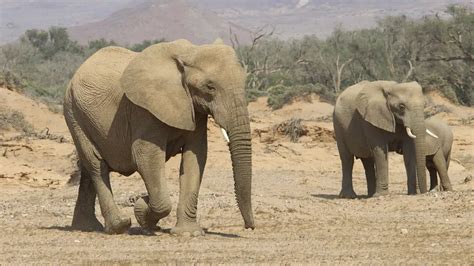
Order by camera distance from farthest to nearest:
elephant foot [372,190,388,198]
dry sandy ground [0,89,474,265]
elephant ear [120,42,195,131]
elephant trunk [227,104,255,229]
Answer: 1. elephant foot [372,190,388,198]
2. elephant ear [120,42,195,131]
3. elephant trunk [227,104,255,229]
4. dry sandy ground [0,89,474,265]

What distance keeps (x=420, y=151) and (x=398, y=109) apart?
1.06 m

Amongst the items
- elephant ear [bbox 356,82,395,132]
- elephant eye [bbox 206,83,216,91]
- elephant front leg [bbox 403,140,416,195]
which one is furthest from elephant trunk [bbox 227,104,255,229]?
elephant ear [bbox 356,82,395,132]

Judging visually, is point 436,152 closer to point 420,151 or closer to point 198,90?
point 420,151

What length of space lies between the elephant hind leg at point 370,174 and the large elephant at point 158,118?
815 centimetres

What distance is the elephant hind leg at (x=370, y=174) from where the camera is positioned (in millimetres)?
19211

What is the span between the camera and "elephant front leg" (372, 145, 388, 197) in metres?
18.0

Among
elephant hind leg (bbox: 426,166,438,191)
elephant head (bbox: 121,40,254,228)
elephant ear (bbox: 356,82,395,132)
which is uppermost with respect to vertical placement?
elephant head (bbox: 121,40,254,228)

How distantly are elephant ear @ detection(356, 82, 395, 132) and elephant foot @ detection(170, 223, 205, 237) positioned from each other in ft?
25.5

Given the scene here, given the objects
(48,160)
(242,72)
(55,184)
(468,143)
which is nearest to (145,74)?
(242,72)

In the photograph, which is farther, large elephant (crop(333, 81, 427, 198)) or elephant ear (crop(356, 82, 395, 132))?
elephant ear (crop(356, 82, 395, 132))

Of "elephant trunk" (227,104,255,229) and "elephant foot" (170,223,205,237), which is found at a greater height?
"elephant trunk" (227,104,255,229)

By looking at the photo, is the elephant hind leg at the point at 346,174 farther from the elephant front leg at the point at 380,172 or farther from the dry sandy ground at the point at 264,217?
the elephant front leg at the point at 380,172

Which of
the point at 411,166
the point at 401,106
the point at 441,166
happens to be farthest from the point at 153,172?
the point at 441,166

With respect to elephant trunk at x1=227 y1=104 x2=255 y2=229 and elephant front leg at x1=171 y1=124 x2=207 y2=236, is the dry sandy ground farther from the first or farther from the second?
elephant trunk at x1=227 y1=104 x2=255 y2=229
